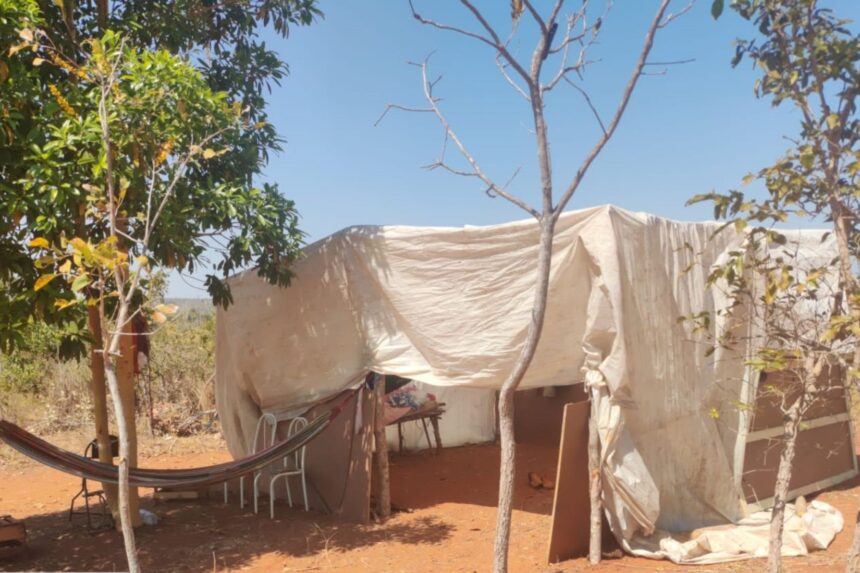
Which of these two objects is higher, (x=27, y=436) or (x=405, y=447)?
(x=27, y=436)

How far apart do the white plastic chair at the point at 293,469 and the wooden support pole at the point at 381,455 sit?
540mm

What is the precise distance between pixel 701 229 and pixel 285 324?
9.86 ft

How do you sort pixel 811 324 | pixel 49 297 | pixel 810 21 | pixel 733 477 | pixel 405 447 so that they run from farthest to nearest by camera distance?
pixel 405 447 → pixel 733 477 → pixel 49 297 → pixel 811 324 → pixel 810 21

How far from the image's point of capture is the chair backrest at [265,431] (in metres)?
5.55

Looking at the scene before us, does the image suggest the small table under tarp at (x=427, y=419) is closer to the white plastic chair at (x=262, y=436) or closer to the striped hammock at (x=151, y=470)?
the white plastic chair at (x=262, y=436)

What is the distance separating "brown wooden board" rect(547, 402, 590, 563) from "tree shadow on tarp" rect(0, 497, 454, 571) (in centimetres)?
89

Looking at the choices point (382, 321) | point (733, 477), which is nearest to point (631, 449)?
point (733, 477)

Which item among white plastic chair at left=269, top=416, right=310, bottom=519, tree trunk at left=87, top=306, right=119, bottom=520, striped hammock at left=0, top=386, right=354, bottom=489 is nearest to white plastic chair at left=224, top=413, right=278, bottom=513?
white plastic chair at left=269, top=416, right=310, bottom=519

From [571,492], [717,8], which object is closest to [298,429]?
[571,492]

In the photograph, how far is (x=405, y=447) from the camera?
7.52 metres

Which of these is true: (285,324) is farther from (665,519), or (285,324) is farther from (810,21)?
(810,21)

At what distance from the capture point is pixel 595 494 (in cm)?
416

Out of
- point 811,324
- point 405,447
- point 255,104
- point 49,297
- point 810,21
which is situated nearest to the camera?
point 810,21

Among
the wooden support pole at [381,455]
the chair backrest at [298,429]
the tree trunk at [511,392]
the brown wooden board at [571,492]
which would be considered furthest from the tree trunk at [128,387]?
the tree trunk at [511,392]
